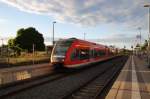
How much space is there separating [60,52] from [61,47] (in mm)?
557

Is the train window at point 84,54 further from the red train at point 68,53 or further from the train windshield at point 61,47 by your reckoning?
the train windshield at point 61,47

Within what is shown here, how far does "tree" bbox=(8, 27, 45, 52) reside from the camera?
85.4m

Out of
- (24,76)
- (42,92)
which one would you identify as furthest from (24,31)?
(42,92)

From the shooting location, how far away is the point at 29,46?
3396 inches

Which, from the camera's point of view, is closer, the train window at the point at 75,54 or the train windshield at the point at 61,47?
the train windshield at the point at 61,47

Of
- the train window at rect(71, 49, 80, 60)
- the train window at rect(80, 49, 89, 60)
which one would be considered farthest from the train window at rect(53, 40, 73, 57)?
the train window at rect(80, 49, 89, 60)

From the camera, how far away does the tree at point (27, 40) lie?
280ft

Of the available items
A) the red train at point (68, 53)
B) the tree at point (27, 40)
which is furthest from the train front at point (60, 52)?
the tree at point (27, 40)

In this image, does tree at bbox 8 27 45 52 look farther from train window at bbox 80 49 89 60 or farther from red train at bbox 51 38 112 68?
red train at bbox 51 38 112 68

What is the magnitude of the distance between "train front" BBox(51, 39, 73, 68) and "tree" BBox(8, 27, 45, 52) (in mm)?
58642

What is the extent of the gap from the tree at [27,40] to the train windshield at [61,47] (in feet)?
192

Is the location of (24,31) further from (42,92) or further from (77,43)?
(42,92)

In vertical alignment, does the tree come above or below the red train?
above

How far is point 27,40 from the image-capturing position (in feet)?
286
